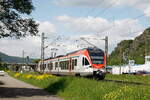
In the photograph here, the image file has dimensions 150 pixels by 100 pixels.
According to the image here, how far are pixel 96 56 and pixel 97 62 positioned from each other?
66 cm

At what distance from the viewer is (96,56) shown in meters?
32.3

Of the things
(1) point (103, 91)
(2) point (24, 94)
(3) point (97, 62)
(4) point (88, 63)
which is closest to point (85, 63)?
(4) point (88, 63)

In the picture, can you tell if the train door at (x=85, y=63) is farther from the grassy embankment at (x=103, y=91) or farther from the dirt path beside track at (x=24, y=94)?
the grassy embankment at (x=103, y=91)

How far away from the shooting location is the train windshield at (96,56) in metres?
31.9

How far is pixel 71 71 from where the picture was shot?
1451 inches

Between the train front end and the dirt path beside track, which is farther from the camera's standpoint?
the train front end

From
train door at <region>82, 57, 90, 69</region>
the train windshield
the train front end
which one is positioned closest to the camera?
the train front end

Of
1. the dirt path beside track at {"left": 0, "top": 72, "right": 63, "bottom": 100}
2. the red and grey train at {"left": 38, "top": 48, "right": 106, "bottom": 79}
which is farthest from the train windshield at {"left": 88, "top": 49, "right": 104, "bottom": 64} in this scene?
the dirt path beside track at {"left": 0, "top": 72, "right": 63, "bottom": 100}

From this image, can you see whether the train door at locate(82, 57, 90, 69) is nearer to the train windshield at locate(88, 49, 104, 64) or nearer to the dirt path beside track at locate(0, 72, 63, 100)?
the train windshield at locate(88, 49, 104, 64)

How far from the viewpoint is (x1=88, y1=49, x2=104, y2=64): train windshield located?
1256 inches

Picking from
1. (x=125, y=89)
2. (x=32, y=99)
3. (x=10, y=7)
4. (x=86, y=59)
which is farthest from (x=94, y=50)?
(x=125, y=89)

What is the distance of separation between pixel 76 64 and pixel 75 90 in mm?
14843

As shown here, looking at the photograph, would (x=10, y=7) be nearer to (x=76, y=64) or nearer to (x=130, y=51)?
(x=76, y=64)

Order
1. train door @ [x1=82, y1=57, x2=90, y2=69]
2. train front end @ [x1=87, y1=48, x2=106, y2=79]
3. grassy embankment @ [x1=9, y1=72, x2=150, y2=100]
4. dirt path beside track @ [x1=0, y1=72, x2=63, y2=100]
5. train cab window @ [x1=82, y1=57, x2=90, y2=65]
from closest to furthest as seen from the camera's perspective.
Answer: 1. grassy embankment @ [x1=9, y1=72, x2=150, y2=100]
2. dirt path beside track @ [x1=0, y1=72, x2=63, y2=100]
3. train front end @ [x1=87, y1=48, x2=106, y2=79]
4. train door @ [x1=82, y1=57, x2=90, y2=69]
5. train cab window @ [x1=82, y1=57, x2=90, y2=65]
